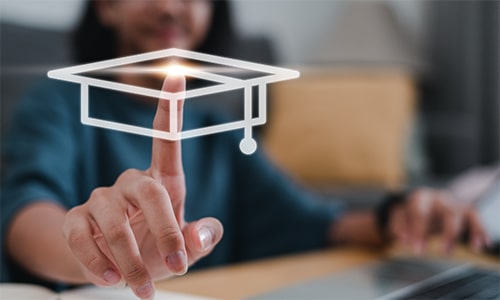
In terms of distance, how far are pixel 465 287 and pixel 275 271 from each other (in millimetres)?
188

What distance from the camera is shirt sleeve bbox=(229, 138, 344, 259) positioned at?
80cm

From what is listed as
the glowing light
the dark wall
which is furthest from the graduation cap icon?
the dark wall

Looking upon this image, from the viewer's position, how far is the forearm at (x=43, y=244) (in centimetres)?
40

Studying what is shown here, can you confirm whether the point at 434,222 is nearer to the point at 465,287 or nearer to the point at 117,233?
the point at 465,287

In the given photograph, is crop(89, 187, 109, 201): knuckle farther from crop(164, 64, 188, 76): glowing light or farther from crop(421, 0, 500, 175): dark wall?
crop(421, 0, 500, 175): dark wall

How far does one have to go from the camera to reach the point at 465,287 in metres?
0.54

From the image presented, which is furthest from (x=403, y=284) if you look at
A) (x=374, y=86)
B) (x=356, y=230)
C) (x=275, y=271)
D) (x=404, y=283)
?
(x=374, y=86)

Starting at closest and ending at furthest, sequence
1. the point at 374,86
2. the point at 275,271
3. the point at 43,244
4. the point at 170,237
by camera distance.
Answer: the point at 170,237 < the point at 43,244 < the point at 275,271 < the point at 374,86

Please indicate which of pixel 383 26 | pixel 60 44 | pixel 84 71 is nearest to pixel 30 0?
pixel 60 44

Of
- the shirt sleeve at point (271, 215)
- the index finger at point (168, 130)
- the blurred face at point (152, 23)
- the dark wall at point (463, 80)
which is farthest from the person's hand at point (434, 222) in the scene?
the dark wall at point (463, 80)

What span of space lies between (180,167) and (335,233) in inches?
19.8

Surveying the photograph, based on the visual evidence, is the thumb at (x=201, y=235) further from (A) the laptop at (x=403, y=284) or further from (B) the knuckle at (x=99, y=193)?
(A) the laptop at (x=403, y=284)

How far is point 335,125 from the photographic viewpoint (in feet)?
5.16

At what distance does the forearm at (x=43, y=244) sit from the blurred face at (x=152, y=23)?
0.45 feet
